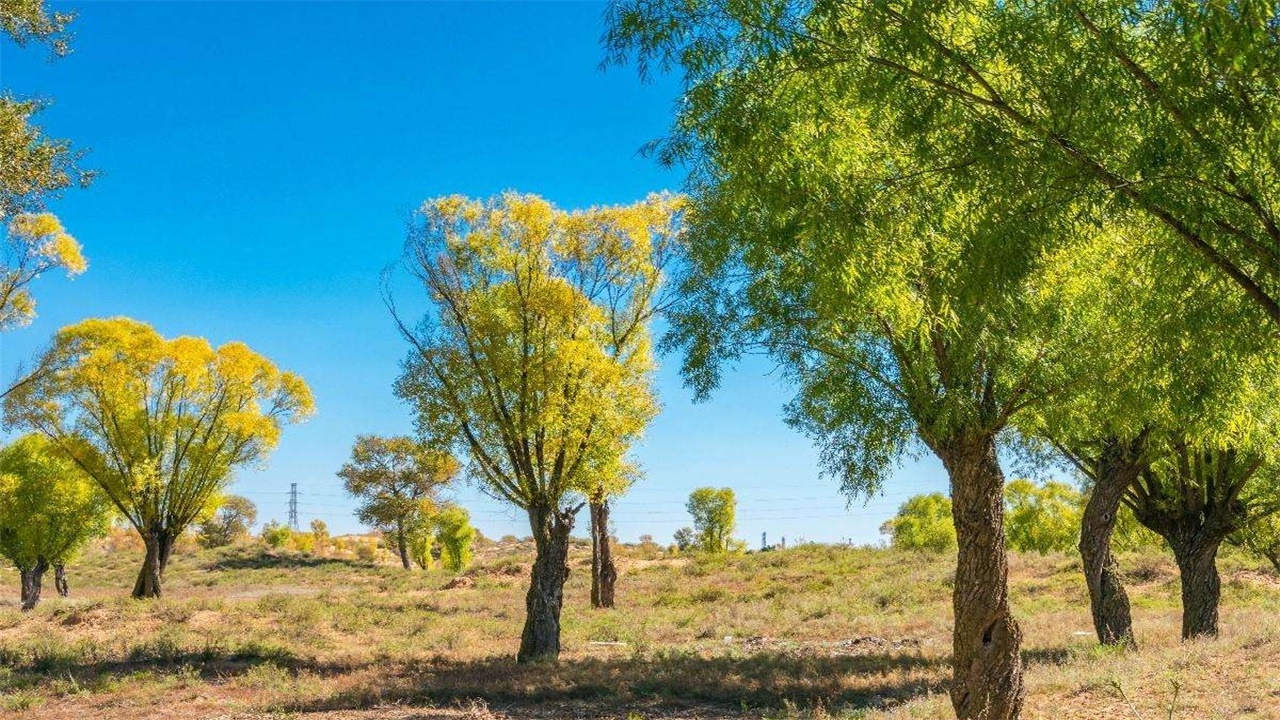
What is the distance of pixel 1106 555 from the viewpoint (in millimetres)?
18078

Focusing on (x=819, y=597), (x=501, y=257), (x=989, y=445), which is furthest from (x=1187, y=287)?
(x=819, y=597)

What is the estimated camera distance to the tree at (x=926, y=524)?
64.6 meters

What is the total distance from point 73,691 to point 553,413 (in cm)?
1060

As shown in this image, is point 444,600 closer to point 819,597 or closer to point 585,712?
point 819,597

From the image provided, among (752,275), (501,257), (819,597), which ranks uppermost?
(501,257)

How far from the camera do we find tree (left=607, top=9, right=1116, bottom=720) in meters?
6.96

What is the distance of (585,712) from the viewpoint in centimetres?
1460

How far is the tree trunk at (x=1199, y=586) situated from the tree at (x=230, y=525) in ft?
264

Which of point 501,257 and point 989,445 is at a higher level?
point 501,257

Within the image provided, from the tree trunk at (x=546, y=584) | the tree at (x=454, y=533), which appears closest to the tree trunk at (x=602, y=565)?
the tree trunk at (x=546, y=584)

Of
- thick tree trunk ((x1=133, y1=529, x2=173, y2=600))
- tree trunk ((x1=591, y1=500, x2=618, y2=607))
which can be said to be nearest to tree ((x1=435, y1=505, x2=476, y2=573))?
thick tree trunk ((x1=133, y1=529, x2=173, y2=600))

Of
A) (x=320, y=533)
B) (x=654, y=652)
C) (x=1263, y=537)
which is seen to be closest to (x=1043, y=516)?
(x=1263, y=537)

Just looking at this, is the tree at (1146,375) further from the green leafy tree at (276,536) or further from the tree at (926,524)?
the green leafy tree at (276,536)

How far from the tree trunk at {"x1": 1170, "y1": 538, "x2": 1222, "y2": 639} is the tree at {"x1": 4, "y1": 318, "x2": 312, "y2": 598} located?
30.9 metres
